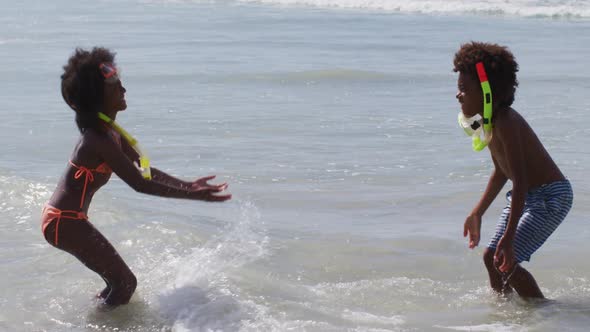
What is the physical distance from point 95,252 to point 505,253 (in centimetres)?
198

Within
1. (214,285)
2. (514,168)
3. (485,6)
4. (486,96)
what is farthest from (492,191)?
(485,6)

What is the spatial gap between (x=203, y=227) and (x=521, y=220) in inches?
95.7

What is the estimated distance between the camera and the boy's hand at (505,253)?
14.8 ft

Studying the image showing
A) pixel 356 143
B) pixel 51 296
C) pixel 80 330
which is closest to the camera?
pixel 80 330

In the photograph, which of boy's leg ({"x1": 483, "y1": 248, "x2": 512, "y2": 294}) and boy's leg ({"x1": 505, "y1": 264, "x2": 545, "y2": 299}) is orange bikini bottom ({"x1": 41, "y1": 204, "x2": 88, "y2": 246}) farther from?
boy's leg ({"x1": 505, "y1": 264, "x2": 545, "y2": 299})

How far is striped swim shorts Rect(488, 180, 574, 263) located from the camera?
467 cm

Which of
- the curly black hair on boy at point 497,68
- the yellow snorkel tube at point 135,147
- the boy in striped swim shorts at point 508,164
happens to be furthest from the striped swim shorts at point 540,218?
the yellow snorkel tube at point 135,147

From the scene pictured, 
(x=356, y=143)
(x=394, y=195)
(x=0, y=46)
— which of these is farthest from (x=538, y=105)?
(x=0, y=46)

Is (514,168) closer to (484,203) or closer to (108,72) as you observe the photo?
(484,203)

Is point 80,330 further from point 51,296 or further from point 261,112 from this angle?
point 261,112

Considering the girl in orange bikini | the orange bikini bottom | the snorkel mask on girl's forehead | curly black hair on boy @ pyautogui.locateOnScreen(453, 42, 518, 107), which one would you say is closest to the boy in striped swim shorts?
curly black hair on boy @ pyautogui.locateOnScreen(453, 42, 518, 107)

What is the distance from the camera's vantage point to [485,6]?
81.7 ft

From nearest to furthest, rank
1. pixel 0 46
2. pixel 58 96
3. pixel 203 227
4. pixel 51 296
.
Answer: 1. pixel 51 296
2. pixel 203 227
3. pixel 58 96
4. pixel 0 46

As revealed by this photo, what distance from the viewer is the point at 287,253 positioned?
5.87 metres
